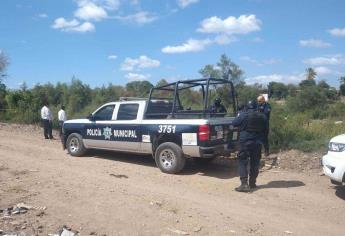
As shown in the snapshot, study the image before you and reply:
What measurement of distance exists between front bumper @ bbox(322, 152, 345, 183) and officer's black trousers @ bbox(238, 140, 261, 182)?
4.47 feet

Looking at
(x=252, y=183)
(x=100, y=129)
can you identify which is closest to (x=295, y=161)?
(x=252, y=183)

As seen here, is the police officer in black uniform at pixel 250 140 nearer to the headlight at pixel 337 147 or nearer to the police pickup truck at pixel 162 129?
the police pickup truck at pixel 162 129

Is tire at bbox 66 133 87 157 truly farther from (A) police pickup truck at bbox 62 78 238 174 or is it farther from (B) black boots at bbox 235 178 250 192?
(B) black boots at bbox 235 178 250 192

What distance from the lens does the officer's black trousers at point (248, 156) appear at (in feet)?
26.3

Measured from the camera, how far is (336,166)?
23.2 ft

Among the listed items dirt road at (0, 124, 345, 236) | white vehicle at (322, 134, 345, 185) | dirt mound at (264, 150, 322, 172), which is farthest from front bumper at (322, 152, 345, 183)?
dirt mound at (264, 150, 322, 172)

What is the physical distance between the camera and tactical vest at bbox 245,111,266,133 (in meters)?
7.98

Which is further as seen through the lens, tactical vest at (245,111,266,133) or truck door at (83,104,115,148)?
truck door at (83,104,115,148)

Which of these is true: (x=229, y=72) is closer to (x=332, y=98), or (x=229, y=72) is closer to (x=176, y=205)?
(x=332, y=98)

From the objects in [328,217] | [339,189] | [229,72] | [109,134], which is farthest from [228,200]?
[229,72]

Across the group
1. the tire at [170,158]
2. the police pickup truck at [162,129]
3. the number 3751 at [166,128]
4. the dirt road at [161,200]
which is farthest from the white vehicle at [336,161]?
the number 3751 at [166,128]

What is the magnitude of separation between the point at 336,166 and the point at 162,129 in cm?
413

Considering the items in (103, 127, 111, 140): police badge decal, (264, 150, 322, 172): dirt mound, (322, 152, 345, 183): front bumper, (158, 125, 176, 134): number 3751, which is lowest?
(264, 150, 322, 172): dirt mound

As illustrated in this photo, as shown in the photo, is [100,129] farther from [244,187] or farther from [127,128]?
[244,187]
